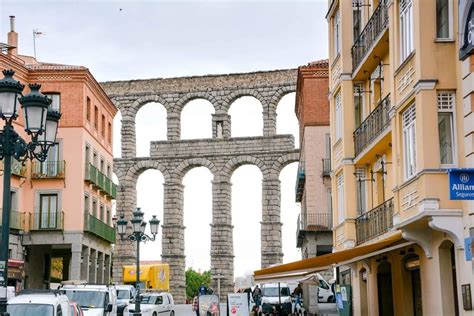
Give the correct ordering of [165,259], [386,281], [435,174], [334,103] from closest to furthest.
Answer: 1. [435,174]
2. [386,281]
3. [334,103]
4. [165,259]

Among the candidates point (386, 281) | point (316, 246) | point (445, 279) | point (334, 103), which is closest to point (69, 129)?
point (316, 246)

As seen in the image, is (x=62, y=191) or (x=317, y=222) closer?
(x=62, y=191)

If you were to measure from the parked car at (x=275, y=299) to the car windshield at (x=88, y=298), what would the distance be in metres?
12.1

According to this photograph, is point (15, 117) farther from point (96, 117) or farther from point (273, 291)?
point (96, 117)

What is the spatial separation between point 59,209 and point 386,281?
21757 millimetres

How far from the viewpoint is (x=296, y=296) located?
41.4 meters

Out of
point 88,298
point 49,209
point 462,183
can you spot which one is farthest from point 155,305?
point 462,183

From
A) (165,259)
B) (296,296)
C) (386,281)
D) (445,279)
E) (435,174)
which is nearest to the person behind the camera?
(435,174)

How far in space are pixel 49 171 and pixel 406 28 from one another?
27924 millimetres

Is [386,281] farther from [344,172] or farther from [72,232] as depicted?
[72,232]

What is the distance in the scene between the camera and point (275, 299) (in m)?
42.2

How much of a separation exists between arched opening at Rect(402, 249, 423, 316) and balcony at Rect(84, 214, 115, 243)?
23938mm

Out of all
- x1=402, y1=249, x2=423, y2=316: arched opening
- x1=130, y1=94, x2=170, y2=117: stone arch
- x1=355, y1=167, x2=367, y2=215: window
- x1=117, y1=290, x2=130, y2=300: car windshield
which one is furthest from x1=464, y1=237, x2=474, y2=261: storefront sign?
x1=130, y1=94, x2=170, y2=117: stone arch

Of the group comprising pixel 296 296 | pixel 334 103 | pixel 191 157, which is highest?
pixel 191 157
